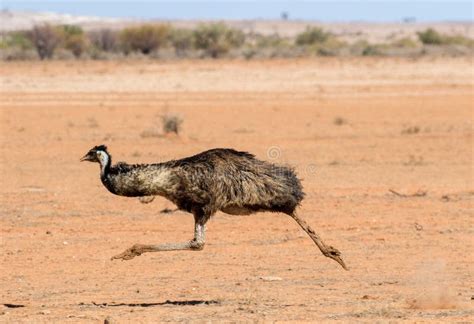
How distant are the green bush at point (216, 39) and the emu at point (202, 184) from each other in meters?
39.1

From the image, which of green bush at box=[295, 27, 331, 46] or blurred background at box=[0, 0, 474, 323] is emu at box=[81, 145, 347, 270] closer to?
blurred background at box=[0, 0, 474, 323]

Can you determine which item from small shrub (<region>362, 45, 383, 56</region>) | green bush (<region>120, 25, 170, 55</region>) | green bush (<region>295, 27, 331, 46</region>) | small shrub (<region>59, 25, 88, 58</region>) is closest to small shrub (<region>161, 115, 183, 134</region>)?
small shrub (<region>59, 25, 88, 58</region>)

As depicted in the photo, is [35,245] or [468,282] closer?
[468,282]

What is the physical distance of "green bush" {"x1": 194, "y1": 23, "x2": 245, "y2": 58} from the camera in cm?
4925

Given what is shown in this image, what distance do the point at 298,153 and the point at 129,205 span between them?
699 cm

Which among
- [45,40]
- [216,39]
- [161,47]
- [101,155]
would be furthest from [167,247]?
[161,47]

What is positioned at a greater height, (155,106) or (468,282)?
(468,282)

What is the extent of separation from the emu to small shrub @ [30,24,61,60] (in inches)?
1485

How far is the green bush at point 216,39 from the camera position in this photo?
4925 cm

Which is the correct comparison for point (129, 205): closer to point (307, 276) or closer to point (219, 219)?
point (219, 219)

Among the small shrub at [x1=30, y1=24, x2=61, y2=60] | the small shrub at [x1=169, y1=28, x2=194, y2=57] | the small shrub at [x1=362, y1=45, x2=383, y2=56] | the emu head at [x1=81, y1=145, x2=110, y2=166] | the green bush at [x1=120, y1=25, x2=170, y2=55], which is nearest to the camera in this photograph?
the emu head at [x1=81, y1=145, x2=110, y2=166]

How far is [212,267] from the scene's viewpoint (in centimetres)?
1119

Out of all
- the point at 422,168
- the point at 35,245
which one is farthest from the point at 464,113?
Result: the point at 35,245

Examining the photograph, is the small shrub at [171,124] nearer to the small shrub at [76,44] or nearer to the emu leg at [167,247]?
the emu leg at [167,247]
